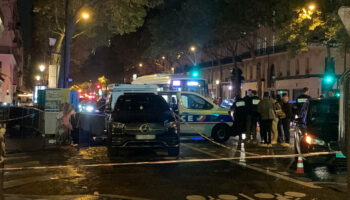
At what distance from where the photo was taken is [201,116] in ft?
52.2

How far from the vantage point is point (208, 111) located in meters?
16.0

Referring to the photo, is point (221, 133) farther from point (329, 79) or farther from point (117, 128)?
point (329, 79)

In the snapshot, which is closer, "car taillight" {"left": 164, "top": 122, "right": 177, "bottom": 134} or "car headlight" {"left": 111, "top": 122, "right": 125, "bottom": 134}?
"car headlight" {"left": 111, "top": 122, "right": 125, "bottom": 134}

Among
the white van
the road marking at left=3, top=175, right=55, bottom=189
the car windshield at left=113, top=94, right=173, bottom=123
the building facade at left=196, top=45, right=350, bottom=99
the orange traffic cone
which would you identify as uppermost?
the building facade at left=196, top=45, right=350, bottom=99

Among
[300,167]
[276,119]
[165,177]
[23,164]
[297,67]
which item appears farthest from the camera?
[297,67]

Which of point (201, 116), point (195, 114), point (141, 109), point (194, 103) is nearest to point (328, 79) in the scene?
point (194, 103)

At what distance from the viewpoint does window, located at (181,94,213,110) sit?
635 inches

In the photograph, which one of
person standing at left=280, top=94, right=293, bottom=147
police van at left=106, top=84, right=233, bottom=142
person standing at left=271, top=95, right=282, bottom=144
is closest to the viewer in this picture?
person standing at left=271, top=95, right=282, bottom=144

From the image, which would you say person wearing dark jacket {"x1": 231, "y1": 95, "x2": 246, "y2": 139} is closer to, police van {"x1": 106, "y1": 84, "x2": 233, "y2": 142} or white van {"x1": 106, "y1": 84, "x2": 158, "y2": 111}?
police van {"x1": 106, "y1": 84, "x2": 233, "y2": 142}

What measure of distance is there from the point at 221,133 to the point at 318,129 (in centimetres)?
597

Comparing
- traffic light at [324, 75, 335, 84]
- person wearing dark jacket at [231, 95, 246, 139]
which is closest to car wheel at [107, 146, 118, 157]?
person wearing dark jacket at [231, 95, 246, 139]

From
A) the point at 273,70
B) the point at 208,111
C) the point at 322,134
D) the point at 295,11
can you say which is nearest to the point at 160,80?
the point at 295,11

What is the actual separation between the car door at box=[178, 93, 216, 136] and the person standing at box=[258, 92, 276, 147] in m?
2.18

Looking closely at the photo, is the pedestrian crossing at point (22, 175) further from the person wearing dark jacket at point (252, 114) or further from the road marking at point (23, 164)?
the person wearing dark jacket at point (252, 114)
